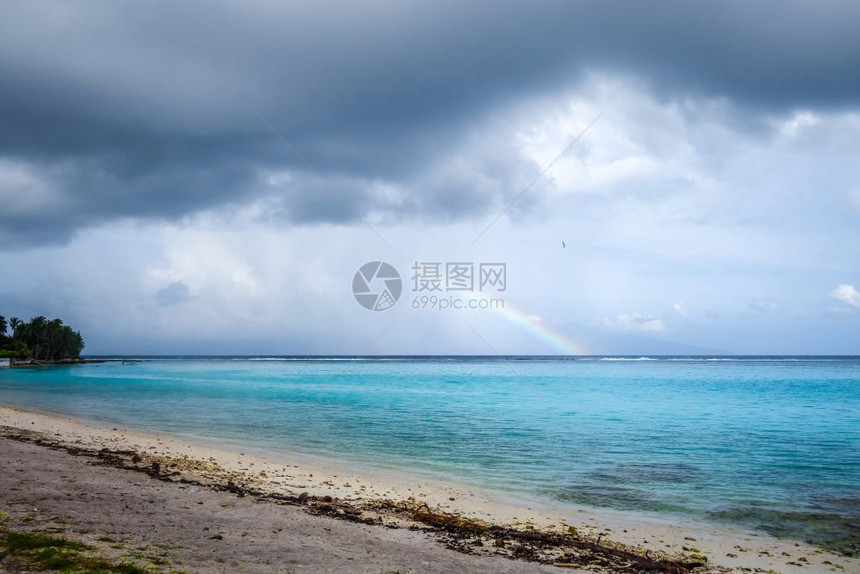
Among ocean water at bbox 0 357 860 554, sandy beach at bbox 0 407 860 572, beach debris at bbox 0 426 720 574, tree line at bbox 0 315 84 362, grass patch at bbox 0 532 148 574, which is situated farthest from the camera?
tree line at bbox 0 315 84 362

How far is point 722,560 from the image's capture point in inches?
357

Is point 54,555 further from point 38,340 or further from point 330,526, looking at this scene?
point 38,340

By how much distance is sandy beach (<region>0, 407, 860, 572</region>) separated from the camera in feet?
24.2

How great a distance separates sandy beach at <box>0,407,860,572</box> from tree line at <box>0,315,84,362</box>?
133334 mm

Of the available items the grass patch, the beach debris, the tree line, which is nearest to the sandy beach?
the beach debris

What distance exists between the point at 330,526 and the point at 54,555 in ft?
13.6

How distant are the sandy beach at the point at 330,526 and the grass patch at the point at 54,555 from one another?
0.22m

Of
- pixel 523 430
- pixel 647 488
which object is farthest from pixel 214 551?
pixel 523 430

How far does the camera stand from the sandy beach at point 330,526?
24.2ft

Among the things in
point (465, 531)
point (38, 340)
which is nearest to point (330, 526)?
point (465, 531)

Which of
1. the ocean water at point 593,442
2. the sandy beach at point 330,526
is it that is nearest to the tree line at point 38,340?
the ocean water at point 593,442

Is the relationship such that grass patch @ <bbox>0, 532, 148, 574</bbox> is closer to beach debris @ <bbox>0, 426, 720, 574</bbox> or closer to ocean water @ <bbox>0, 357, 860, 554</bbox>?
beach debris @ <bbox>0, 426, 720, 574</bbox>

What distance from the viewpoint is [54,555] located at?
632cm

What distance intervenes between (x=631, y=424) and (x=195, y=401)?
32.0 metres
